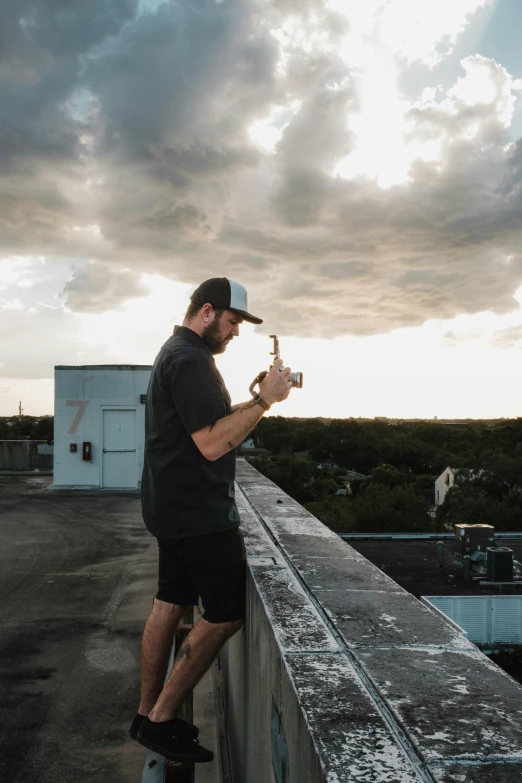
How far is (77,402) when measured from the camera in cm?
1559

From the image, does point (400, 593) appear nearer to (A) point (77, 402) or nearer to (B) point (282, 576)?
(B) point (282, 576)

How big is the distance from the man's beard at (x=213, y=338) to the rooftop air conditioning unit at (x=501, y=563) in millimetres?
21209

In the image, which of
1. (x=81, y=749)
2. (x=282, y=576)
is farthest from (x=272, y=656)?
(x=81, y=749)

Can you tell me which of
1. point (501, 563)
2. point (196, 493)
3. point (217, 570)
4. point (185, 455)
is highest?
point (185, 455)

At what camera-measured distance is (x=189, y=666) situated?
2268 millimetres

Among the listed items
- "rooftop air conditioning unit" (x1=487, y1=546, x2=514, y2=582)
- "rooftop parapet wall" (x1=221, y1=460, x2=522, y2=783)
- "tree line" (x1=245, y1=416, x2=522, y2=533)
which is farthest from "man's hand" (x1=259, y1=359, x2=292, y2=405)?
"tree line" (x1=245, y1=416, x2=522, y2=533)

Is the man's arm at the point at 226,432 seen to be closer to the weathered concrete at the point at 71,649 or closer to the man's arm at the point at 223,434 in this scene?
the man's arm at the point at 223,434

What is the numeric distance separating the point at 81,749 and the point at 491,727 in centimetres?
241

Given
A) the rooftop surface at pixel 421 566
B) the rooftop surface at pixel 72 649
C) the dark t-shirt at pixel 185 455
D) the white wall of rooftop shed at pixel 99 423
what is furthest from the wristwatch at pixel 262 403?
the rooftop surface at pixel 421 566

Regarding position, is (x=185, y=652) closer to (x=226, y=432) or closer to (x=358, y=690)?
(x=226, y=432)

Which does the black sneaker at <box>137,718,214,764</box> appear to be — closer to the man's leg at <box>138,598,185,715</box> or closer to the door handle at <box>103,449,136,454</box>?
the man's leg at <box>138,598,185,715</box>

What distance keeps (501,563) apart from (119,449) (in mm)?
13487

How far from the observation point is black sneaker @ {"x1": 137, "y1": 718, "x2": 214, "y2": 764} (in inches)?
89.7

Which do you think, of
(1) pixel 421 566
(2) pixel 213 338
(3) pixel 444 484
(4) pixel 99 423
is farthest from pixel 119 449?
(3) pixel 444 484
